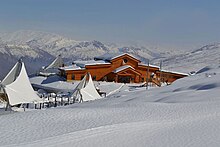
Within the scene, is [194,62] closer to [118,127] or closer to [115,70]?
[115,70]

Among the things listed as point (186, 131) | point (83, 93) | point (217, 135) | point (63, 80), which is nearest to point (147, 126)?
point (186, 131)

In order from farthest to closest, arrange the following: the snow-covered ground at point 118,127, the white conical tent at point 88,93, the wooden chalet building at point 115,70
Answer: the wooden chalet building at point 115,70 → the white conical tent at point 88,93 → the snow-covered ground at point 118,127

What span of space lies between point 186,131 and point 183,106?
2.94m

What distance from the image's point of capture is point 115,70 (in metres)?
39.7

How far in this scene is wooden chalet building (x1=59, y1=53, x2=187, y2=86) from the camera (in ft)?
126

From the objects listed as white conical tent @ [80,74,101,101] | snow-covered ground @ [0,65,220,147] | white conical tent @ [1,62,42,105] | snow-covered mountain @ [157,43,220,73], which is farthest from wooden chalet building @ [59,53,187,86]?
snow-covered mountain @ [157,43,220,73]

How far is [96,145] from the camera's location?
6938 mm

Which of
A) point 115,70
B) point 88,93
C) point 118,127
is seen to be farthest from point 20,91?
point 115,70

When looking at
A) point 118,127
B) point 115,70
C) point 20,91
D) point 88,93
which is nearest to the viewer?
point 118,127

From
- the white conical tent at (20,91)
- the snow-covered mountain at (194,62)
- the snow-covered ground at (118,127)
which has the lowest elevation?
the snow-covered ground at (118,127)

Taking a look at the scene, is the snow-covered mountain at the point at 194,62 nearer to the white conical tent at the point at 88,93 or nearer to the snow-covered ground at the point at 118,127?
the white conical tent at the point at 88,93

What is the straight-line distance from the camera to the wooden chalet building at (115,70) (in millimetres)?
38438

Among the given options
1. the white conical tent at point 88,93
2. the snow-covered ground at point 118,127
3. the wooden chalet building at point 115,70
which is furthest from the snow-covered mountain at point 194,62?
the snow-covered ground at point 118,127

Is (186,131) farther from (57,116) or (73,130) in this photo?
(57,116)
